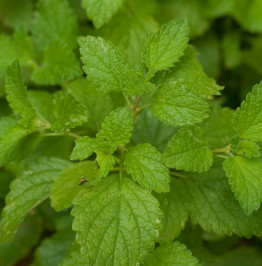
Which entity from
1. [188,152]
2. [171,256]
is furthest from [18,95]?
[171,256]

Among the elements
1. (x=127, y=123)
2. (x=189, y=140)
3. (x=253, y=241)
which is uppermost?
(x=127, y=123)

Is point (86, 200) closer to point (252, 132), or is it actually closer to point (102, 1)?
point (252, 132)

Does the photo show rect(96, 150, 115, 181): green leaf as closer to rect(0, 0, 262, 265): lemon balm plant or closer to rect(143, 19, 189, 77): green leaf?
rect(0, 0, 262, 265): lemon balm plant

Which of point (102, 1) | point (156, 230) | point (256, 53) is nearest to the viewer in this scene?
point (156, 230)

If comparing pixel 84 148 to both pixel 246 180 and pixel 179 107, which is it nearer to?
pixel 179 107

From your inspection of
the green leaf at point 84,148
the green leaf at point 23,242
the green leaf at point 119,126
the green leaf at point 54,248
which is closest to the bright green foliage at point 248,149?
the green leaf at point 119,126

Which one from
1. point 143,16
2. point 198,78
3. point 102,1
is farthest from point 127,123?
point 143,16
